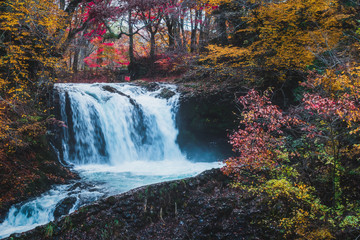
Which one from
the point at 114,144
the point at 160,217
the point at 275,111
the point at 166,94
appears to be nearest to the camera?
the point at 275,111

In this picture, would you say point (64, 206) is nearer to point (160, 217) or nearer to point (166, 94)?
point (160, 217)

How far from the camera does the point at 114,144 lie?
10.9m

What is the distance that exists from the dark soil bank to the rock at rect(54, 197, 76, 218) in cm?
88

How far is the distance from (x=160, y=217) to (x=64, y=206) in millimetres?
2411

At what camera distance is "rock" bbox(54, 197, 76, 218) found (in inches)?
217

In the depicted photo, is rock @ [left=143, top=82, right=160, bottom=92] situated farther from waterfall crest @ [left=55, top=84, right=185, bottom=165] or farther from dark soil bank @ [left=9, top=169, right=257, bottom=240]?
dark soil bank @ [left=9, top=169, right=257, bottom=240]

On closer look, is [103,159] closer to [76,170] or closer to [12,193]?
[76,170]

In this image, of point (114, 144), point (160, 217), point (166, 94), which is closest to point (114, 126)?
point (114, 144)

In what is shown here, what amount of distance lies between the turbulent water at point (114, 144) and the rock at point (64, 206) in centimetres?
6

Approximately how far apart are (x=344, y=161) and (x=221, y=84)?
25.8 ft

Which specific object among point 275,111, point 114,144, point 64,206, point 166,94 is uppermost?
point 166,94

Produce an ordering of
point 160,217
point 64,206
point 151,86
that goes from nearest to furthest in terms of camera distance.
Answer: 1. point 160,217
2. point 64,206
3. point 151,86

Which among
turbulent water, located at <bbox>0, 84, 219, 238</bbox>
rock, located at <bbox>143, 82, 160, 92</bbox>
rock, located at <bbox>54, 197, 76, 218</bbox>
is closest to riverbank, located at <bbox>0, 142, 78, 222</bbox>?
turbulent water, located at <bbox>0, 84, 219, 238</bbox>

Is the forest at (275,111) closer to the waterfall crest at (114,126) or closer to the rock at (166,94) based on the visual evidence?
Result: the waterfall crest at (114,126)
